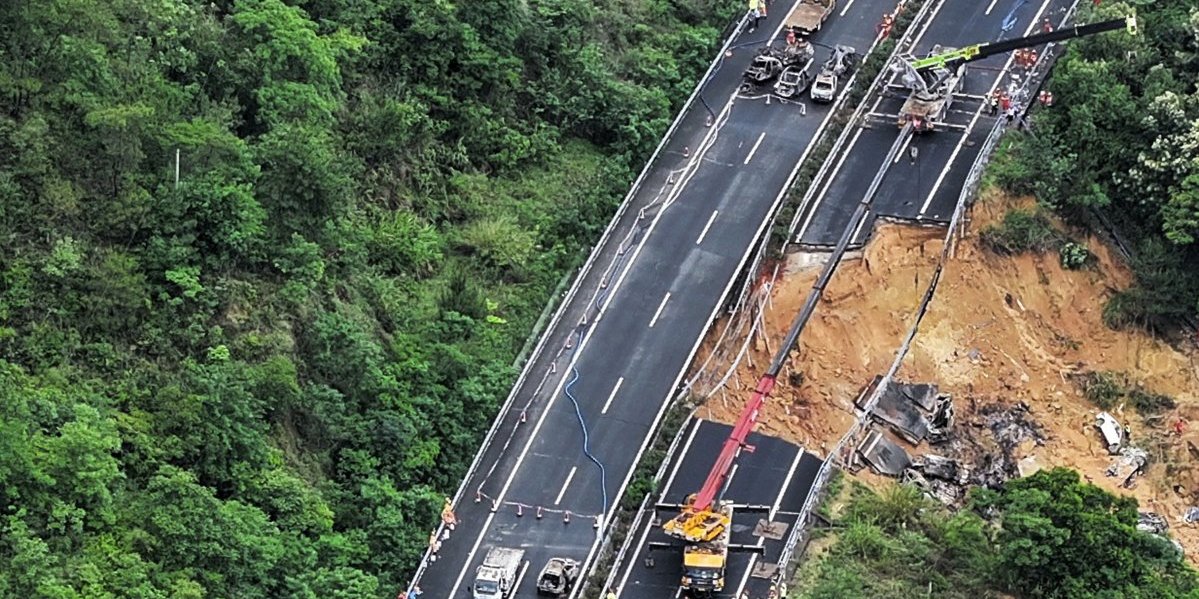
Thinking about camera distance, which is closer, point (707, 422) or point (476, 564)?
point (476, 564)

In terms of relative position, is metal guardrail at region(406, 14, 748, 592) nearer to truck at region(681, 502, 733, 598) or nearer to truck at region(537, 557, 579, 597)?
truck at region(537, 557, 579, 597)

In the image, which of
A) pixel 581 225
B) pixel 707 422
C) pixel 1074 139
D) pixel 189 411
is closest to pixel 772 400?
pixel 707 422

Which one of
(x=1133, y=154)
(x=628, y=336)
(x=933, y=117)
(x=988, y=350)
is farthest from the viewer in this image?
(x=933, y=117)

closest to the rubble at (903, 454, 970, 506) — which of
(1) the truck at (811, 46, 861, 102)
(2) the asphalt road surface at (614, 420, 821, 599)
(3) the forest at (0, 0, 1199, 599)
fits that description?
(2) the asphalt road surface at (614, 420, 821, 599)

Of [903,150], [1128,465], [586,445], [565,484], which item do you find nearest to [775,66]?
[903,150]

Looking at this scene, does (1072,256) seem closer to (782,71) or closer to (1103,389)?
(1103,389)

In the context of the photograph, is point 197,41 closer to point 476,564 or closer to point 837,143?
point 476,564
